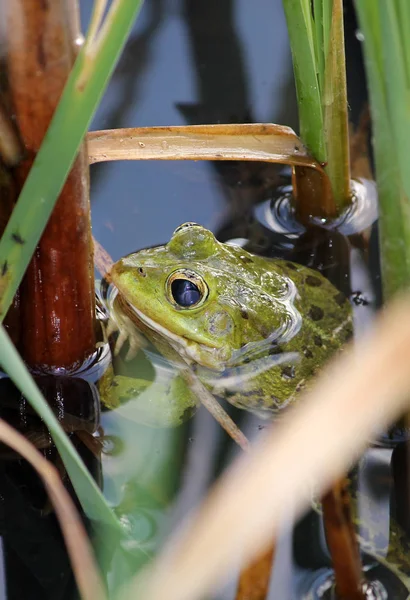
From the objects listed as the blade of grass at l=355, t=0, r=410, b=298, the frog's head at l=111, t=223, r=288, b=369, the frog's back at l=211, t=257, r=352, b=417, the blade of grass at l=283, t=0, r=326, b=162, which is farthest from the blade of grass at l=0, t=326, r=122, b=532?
the blade of grass at l=283, t=0, r=326, b=162

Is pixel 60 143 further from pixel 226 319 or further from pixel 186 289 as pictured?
pixel 226 319

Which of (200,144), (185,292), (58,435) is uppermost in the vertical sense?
(200,144)

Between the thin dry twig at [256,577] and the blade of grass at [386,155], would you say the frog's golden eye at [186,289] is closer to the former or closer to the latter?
the blade of grass at [386,155]

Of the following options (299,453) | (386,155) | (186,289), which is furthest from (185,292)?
(299,453)

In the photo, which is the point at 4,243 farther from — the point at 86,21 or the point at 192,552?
the point at 86,21

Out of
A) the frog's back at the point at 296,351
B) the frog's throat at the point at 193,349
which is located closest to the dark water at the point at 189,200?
the frog's back at the point at 296,351

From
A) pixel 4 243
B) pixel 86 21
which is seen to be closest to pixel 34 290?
pixel 4 243

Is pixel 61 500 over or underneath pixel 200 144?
underneath
